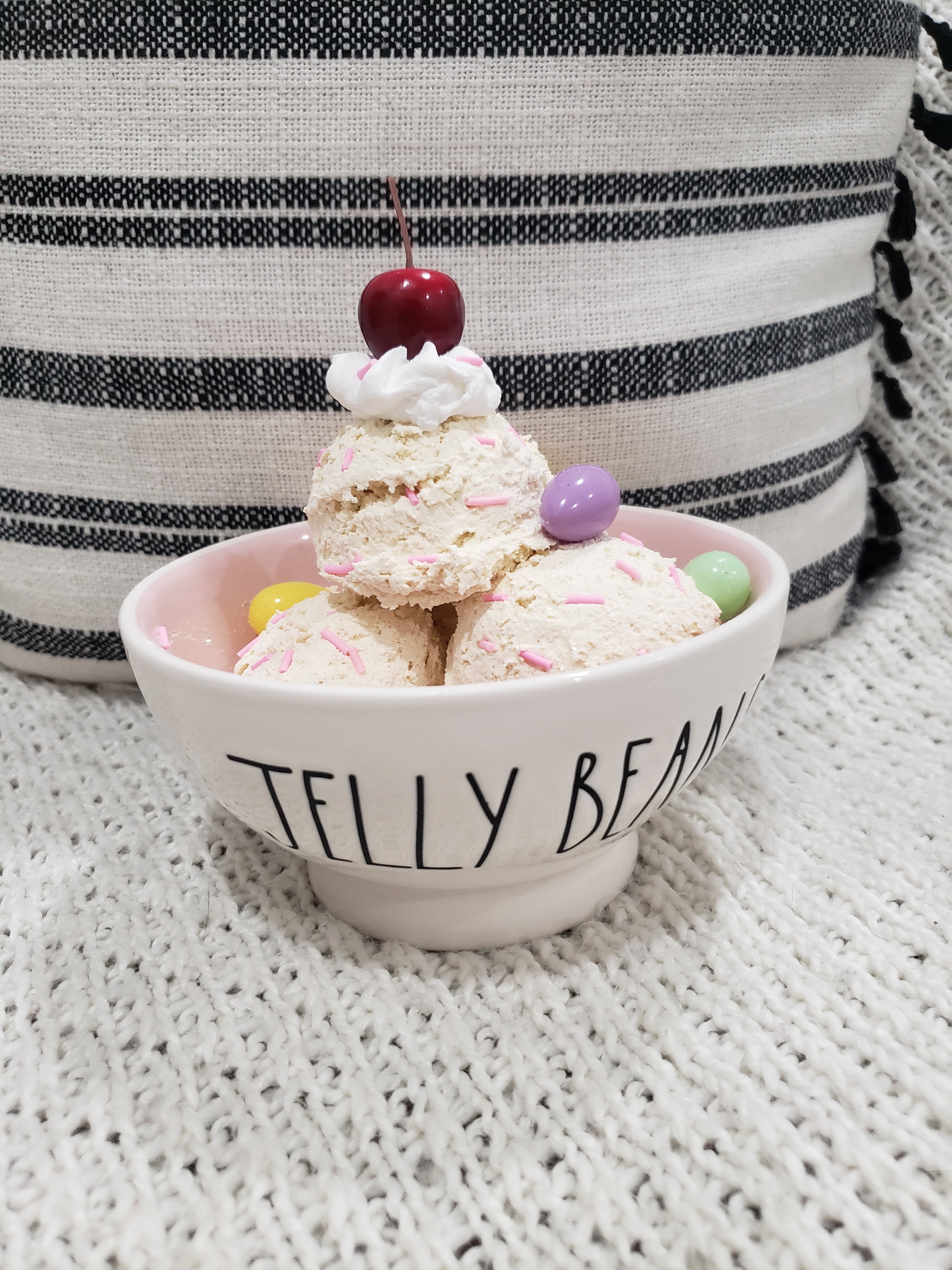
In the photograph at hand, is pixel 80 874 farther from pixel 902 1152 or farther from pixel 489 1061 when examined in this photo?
pixel 902 1152

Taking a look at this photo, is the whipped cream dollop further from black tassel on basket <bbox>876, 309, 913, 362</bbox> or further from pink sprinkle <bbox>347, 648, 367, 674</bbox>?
black tassel on basket <bbox>876, 309, 913, 362</bbox>

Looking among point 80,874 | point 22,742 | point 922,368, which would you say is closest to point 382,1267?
point 80,874

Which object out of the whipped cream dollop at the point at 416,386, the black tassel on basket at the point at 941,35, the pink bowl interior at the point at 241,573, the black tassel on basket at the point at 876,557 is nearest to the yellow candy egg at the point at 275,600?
the pink bowl interior at the point at 241,573

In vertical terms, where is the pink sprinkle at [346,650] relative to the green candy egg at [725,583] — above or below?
below

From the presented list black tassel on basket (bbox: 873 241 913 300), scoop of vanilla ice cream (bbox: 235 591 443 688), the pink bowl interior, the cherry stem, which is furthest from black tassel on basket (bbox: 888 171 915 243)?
scoop of vanilla ice cream (bbox: 235 591 443 688)

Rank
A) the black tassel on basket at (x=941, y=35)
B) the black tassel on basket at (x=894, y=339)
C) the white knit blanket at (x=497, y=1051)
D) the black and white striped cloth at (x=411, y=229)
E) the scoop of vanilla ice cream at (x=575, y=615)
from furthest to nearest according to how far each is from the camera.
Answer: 1. the black tassel on basket at (x=894, y=339)
2. the black tassel on basket at (x=941, y=35)
3. the black and white striped cloth at (x=411, y=229)
4. the scoop of vanilla ice cream at (x=575, y=615)
5. the white knit blanket at (x=497, y=1051)

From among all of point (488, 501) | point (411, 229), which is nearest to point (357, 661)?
point (488, 501)

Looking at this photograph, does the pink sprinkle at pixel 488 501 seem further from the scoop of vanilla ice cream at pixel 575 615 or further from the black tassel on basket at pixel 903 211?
the black tassel on basket at pixel 903 211
